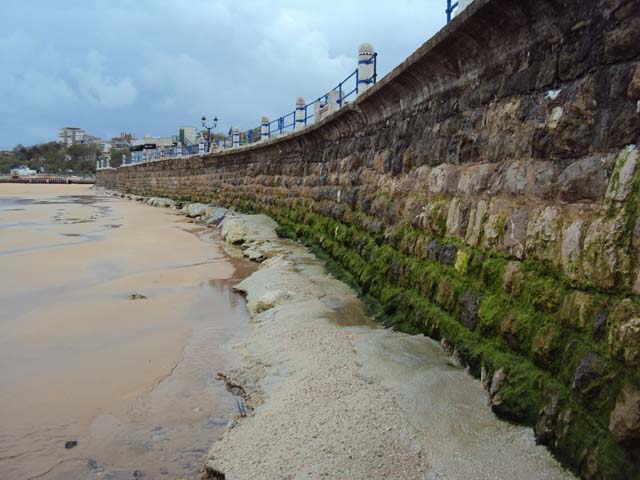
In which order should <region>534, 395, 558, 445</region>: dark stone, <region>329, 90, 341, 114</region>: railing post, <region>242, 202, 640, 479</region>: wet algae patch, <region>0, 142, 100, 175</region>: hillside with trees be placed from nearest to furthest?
1. <region>242, 202, 640, 479</region>: wet algae patch
2. <region>534, 395, 558, 445</region>: dark stone
3. <region>329, 90, 341, 114</region>: railing post
4. <region>0, 142, 100, 175</region>: hillside with trees

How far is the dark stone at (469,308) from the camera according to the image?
13.7 ft

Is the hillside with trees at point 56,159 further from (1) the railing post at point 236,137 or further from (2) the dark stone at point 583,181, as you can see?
(2) the dark stone at point 583,181

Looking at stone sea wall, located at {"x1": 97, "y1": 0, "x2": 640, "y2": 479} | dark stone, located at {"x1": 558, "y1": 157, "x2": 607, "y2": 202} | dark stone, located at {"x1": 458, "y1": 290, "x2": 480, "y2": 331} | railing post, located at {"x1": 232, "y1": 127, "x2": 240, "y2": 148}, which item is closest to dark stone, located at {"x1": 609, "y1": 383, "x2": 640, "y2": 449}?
stone sea wall, located at {"x1": 97, "y1": 0, "x2": 640, "y2": 479}

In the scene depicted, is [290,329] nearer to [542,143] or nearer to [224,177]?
[542,143]

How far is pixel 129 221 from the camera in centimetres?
2023

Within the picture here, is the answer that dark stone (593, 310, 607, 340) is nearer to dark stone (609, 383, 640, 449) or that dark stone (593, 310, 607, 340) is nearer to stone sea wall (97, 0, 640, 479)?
stone sea wall (97, 0, 640, 479)

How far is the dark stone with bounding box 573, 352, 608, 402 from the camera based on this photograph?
2.68 meters

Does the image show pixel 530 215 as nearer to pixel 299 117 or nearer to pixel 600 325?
pixel 600 325

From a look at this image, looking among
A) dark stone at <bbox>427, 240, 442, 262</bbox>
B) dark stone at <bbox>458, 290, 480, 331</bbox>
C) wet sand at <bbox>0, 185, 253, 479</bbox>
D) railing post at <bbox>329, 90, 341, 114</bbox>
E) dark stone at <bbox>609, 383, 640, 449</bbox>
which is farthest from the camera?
railing post at <bbox>329, 90, 341, 114</bbox>

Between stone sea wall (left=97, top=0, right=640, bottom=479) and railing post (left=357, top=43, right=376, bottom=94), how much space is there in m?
2.46

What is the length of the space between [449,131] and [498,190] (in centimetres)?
138

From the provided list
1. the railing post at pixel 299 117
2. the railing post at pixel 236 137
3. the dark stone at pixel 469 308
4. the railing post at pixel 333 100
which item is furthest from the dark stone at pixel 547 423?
the railing post at pixel 236 137

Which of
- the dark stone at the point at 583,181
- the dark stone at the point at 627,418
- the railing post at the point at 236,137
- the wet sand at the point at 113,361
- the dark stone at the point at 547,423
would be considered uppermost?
the railing post at the point at 236,137

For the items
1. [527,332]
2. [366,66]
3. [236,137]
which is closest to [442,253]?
[527,332]
